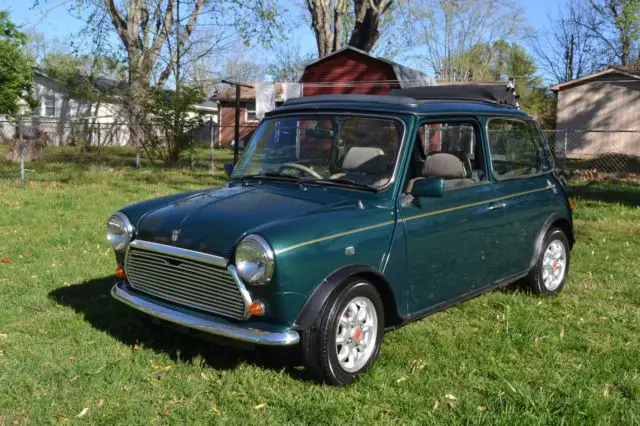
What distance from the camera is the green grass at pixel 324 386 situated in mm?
3643

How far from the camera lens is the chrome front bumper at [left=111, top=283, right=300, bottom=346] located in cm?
362

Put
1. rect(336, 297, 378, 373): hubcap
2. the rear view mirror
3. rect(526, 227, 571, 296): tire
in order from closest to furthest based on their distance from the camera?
rect(336, 297, 378, 373): hubcap < the rear view mirror < rect(526, 227, 571, 296): tire

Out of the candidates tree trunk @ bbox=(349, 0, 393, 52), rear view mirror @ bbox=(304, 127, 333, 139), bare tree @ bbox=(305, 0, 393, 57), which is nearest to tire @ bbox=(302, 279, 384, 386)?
rear view mirror @ bbox=(304, 127, 333, 139)

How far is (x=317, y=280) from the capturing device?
149 inches

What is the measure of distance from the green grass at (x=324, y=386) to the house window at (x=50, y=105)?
34.6 m

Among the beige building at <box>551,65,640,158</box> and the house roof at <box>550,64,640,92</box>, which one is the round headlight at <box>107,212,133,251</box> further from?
the house roof at <box>550,64,640,92</box>

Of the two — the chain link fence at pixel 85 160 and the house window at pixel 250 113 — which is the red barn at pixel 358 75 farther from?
the house window at pixel 250 113

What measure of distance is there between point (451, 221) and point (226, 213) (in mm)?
1681

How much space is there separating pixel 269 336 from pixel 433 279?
1470 millimetres

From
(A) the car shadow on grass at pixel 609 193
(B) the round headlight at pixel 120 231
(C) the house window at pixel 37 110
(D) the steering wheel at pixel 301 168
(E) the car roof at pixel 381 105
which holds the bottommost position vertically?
(A) the car shadow on grass at pixel 609 193

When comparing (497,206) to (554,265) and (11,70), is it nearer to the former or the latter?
(554,265)

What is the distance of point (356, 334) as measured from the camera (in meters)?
4.04

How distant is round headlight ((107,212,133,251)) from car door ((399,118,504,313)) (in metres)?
1.86

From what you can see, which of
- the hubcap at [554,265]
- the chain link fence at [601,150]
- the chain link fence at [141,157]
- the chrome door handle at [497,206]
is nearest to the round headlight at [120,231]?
the chrome door handle at [497,206]
